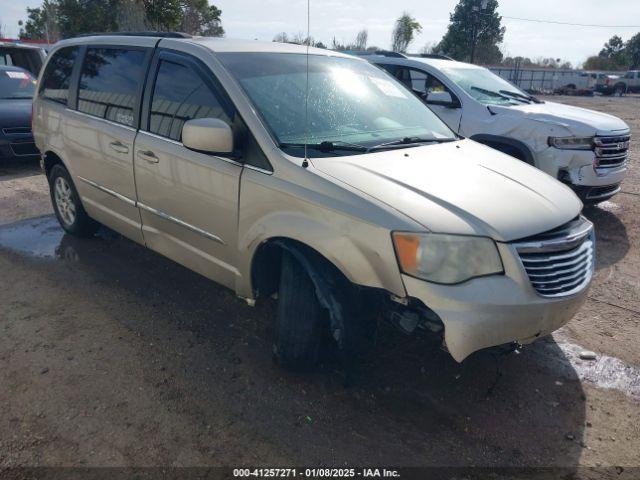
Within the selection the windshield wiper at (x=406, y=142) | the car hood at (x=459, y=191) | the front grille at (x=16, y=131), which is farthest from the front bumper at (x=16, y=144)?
the car hood at (x=459, y=191)

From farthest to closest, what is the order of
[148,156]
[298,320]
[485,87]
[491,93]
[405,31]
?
[405,31] < [485,87] < [491,93] < [148,156] < [298,320]

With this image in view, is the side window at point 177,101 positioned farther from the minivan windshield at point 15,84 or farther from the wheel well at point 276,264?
the minivan windshield at point 15,84

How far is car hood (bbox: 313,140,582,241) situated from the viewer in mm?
2523

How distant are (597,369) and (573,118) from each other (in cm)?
365

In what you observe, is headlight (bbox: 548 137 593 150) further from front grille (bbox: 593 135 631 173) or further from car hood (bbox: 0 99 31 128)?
car hood (bbox: 0 99 31 128)

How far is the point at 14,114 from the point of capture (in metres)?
8.41

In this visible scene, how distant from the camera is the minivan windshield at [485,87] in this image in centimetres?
664

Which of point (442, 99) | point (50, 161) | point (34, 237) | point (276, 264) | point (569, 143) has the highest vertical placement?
point (442, 99)

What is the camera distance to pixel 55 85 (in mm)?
4969

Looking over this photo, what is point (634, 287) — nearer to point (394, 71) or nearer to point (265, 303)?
point (265, 303)

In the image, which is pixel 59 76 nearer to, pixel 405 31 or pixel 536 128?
Answer: pixel 536 128

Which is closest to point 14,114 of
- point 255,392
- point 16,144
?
point 16,144

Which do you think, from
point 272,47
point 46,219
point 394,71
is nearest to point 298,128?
point 272,47

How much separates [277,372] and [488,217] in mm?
1507
